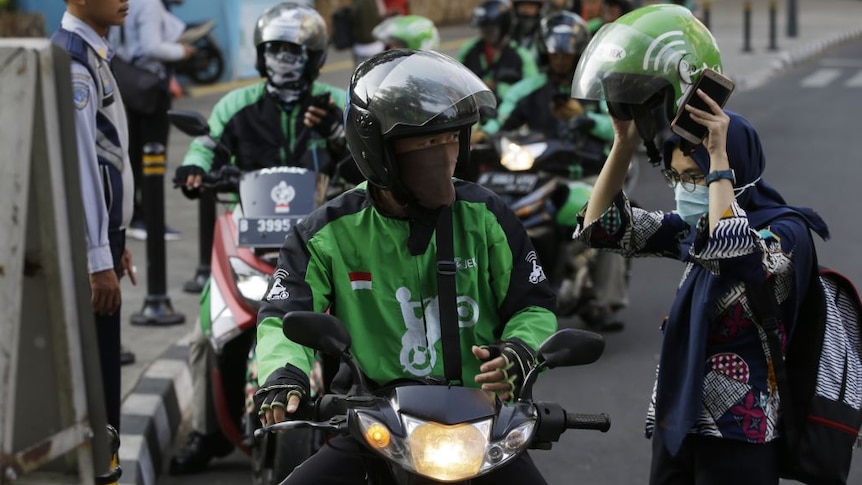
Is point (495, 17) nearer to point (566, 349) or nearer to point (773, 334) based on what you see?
point (773, 334)

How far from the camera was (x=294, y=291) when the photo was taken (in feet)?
12.3

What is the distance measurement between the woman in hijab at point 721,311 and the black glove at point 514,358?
654 mm

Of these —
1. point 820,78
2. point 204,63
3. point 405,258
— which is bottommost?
point 820,78

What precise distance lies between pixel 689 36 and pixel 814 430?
106cm

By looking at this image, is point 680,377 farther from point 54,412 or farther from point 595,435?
point 595,435

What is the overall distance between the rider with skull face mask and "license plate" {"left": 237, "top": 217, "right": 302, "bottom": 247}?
0.56m

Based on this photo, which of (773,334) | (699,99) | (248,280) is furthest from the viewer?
(248,280)

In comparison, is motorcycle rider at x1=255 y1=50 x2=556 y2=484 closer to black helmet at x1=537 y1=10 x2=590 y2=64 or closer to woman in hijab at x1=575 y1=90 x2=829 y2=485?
woman in hijab at x1=575 y1=90 x2=829 y2=485

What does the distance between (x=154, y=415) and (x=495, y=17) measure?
16.4 feet

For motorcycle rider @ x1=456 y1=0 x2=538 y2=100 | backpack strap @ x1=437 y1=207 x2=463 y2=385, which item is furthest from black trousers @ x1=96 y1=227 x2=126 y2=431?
motorcycle rider @ x1=456 y1=0 x2=538 y2=100

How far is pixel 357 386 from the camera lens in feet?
11.2

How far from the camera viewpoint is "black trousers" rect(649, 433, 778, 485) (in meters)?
4.06

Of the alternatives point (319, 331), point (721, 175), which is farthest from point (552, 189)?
point (319, 331)

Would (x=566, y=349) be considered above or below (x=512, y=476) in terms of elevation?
above
